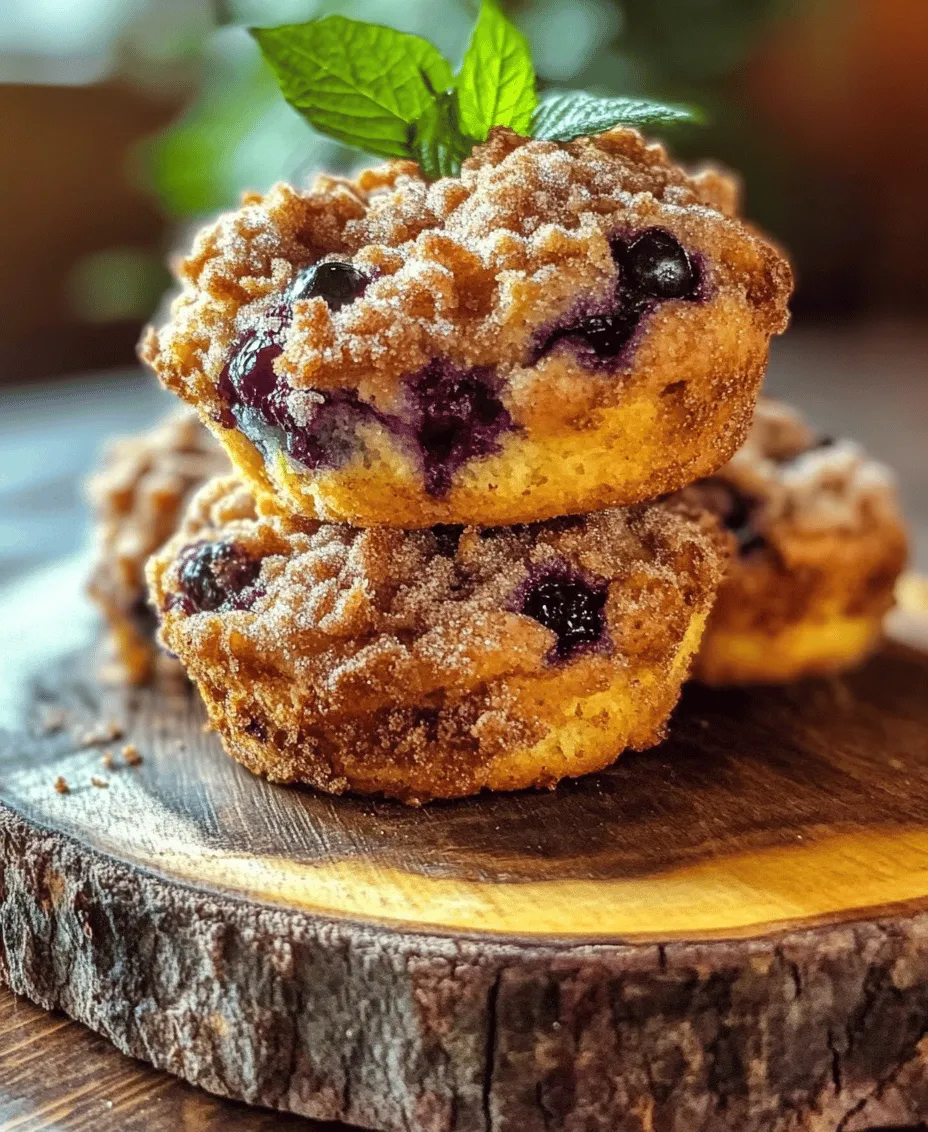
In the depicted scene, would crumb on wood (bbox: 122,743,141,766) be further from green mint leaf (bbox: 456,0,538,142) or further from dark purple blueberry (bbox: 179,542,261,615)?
green mint leaf (bbox: 456,0,538,142)

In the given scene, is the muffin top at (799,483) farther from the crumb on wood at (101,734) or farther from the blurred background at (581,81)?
→ the blurred background at (581,81)

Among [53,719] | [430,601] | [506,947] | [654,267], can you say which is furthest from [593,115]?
[53,719]

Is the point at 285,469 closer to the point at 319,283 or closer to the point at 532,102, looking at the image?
the point at 319,283

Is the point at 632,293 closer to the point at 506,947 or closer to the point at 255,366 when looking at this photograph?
the point at 255,366

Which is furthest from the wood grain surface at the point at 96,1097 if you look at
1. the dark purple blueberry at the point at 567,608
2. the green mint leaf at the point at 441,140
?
the green mint leaf at the point at 441,140

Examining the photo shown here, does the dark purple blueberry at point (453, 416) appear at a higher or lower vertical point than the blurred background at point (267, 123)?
lower

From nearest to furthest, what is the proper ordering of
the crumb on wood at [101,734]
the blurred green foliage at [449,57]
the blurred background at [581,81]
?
the crumb on wood at [101,734] < the blurred green foliage at [449,57] < the blurred background at [581,81]

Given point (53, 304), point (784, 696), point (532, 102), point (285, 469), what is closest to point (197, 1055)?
point (285, 469)
